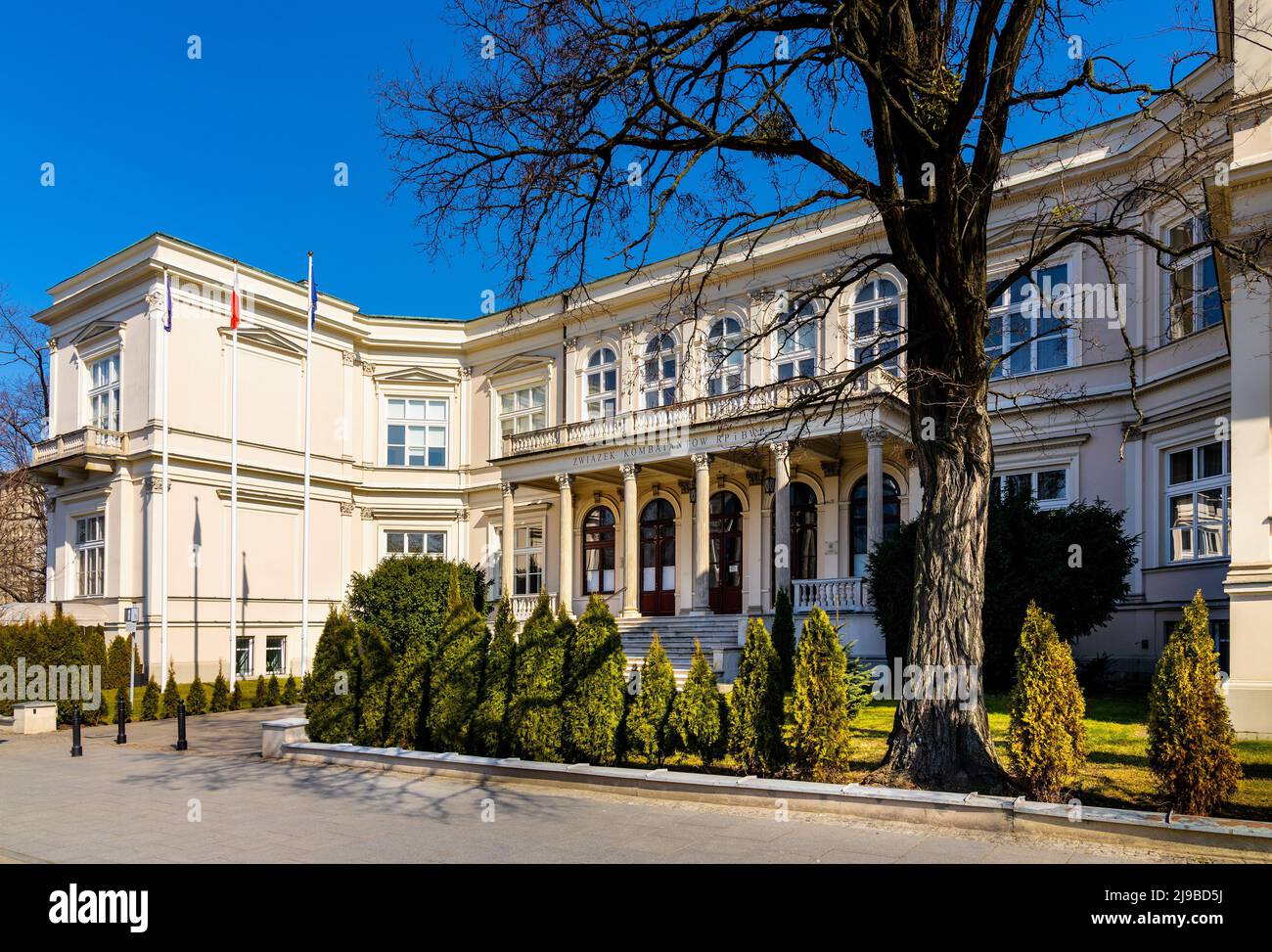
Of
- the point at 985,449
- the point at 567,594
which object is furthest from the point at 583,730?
the point at 567,594

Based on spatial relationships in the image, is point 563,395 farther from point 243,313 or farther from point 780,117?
point 780,117

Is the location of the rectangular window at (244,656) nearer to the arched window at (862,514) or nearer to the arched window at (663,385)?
the arched window at (663,385)

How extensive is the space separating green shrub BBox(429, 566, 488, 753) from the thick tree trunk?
18.2ft

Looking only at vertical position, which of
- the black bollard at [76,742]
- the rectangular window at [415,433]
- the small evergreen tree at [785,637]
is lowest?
the black bollard at [76,742]

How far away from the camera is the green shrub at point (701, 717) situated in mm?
10711

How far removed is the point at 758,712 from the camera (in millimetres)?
10336

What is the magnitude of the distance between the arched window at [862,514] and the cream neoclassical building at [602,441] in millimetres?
89

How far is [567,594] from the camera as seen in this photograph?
29.1 m

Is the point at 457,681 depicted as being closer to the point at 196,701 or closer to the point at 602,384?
the point at 196,701

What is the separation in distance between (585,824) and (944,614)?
4.19m

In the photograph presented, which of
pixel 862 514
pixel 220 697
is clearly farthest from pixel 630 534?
pixel 220 697

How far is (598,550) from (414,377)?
11.2 m

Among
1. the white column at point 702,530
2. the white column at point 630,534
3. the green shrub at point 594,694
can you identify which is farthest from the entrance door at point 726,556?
the green shrub at point 594,694
